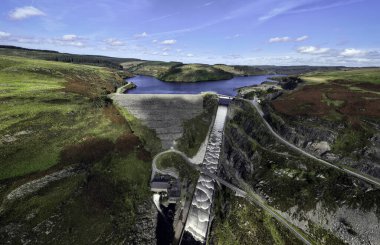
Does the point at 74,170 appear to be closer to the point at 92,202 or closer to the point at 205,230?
the point at 92,202

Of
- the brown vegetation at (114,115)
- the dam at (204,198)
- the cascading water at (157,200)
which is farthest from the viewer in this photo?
the brown vegetation at (114,115)

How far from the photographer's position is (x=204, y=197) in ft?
181

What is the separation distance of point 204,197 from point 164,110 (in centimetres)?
4284

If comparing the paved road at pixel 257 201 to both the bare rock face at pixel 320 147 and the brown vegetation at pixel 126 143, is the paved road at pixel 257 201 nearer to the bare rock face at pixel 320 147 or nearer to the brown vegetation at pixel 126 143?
the bare rock face at pixel 320 147

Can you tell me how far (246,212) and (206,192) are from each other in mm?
10660

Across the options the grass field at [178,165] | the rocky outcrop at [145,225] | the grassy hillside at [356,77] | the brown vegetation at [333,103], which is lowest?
the rocky outcrop at [145,225]

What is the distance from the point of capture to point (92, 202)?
47125 millimetres

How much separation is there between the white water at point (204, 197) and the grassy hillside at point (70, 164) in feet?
38.9

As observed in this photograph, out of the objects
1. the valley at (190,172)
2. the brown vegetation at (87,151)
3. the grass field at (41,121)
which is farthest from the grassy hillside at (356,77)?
the brown vegetation at (87,151)

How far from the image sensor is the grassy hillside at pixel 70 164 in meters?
41.0

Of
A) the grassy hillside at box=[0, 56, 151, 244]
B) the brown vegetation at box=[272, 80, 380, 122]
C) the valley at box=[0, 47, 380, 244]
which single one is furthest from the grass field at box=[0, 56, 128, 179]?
the brown vegetation at box=[272, 80, 380, 122]

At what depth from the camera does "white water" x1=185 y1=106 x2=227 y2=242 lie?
4922 cm

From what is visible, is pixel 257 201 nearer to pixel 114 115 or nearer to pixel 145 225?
pixel 145 225

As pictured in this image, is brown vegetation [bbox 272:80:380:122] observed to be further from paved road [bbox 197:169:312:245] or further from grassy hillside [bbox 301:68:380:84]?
paved road [bbox 197:169:312:245]
